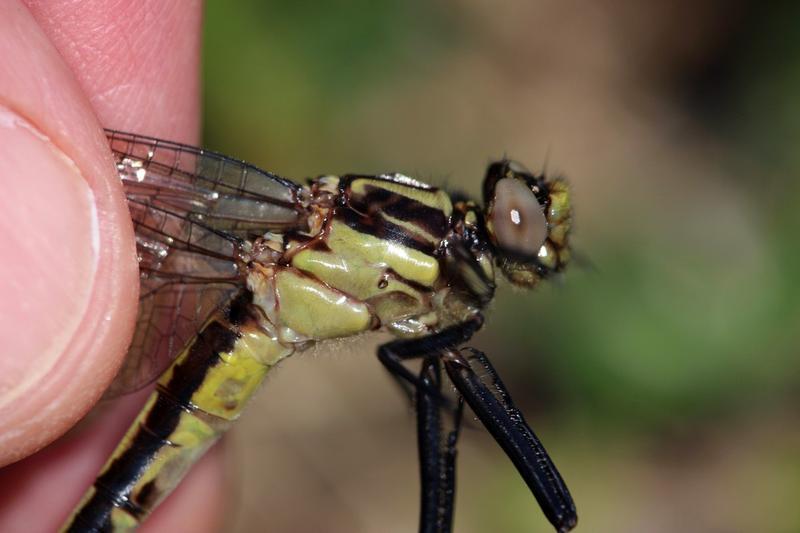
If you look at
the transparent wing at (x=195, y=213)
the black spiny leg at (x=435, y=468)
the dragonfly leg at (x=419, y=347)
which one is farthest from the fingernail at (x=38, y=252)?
the black spiny leg at (x=435, y=468)

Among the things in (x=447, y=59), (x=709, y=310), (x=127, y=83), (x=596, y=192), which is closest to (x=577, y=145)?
(x=596, y=192)

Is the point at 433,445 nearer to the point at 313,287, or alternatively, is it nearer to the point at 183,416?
the point at 313,287

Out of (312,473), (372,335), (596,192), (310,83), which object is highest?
(596,192)

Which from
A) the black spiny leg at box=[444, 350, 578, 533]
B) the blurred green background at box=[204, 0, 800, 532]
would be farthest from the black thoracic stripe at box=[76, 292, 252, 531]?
the blurred green background at box=[204, 0, 800, 532]

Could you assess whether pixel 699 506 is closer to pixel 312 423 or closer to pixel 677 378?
pixel 677 378

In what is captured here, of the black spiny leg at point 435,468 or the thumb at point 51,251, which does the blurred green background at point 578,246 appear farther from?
the thumb at point 51,251

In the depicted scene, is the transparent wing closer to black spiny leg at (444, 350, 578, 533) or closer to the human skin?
the human skin
